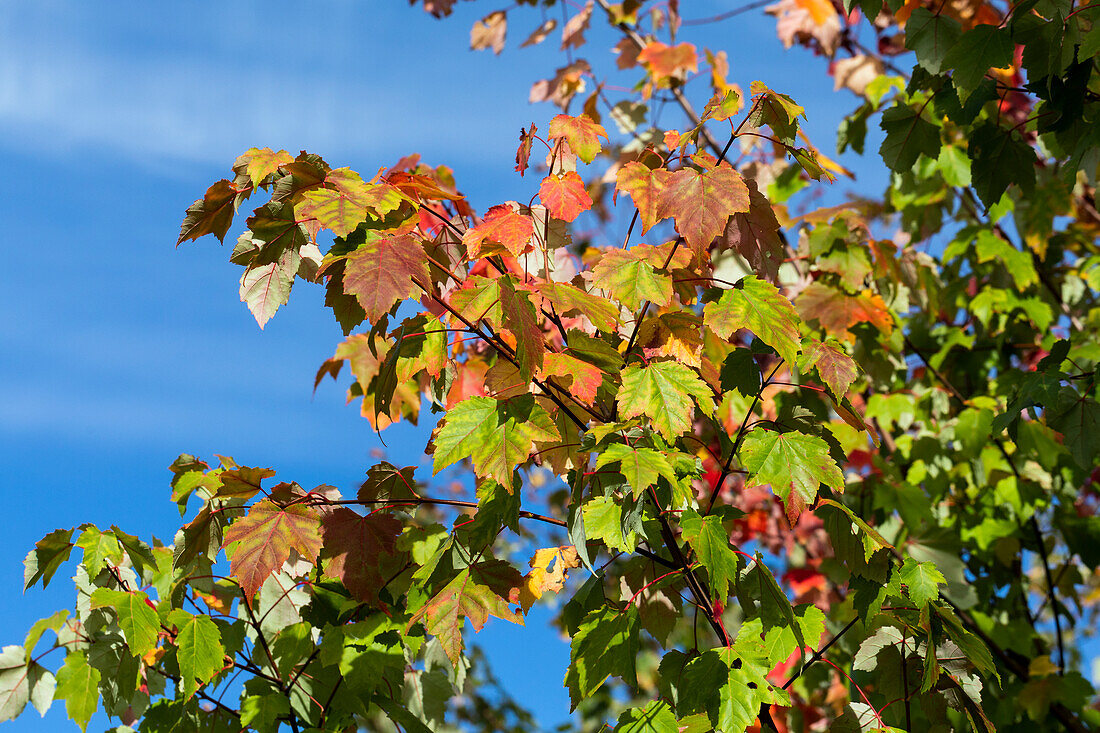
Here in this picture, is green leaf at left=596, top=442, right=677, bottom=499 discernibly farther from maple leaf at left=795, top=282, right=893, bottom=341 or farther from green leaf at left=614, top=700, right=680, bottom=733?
maple leaf at left=795, top=282, right=893, bottom=341

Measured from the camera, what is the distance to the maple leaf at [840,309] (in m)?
3.51

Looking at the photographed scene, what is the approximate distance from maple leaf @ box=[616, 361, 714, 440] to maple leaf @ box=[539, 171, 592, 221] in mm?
408

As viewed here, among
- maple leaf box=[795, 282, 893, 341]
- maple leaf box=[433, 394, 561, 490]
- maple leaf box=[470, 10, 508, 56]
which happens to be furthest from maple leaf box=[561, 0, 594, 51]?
maple leaf box=[433, 394, 561, 490]

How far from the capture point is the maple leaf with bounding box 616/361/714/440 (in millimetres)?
1714

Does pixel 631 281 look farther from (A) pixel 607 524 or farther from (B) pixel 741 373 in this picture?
(A) pixel 607 524

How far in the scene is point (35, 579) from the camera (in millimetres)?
2348

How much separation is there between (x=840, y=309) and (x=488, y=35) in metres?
2.58

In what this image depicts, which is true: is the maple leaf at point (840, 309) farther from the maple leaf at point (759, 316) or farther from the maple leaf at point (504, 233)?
the maple leaf at point (504, 233)

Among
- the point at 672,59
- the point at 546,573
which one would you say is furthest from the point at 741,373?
the point at 672,59

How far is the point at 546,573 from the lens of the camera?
2.03 meters

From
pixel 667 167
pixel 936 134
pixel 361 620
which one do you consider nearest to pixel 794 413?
pixel 667 167

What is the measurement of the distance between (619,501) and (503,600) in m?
0.33

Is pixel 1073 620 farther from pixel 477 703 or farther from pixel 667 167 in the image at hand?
pixel 477 703

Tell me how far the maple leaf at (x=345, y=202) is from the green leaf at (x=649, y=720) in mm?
1084
